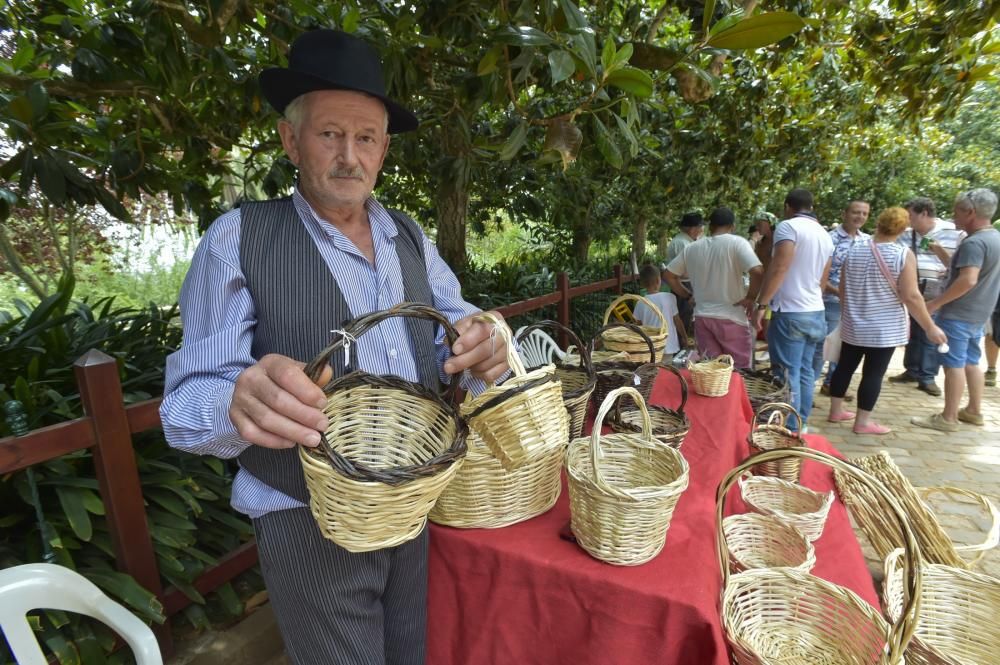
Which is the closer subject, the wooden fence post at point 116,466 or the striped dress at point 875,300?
the wooden fence post at point 116,466

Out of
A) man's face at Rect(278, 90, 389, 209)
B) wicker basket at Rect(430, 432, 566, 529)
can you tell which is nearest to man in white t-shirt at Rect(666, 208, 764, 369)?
wicker basket at Rect(430, 432, 566, 529)

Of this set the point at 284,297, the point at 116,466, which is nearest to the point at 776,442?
the point at 284,297

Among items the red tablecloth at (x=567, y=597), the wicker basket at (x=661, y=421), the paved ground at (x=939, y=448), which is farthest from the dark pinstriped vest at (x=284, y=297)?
the paved ground at (x=939, y=448)

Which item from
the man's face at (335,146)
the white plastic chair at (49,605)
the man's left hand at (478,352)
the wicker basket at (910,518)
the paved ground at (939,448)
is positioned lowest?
the paved ground at (939,448)

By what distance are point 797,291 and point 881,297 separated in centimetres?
62

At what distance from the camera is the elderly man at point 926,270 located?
4602 millimetres

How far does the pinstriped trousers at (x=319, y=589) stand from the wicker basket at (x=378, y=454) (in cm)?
22

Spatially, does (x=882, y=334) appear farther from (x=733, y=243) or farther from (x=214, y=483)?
(x=214, y=483)

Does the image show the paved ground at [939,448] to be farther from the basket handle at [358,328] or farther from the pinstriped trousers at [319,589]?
the basket handle at [358,328]

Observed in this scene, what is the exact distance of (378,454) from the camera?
122 centimetres

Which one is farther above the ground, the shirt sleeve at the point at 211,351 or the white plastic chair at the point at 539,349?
the shirt sleeve at the point at 211,351

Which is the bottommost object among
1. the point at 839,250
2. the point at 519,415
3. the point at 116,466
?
the point at 116,466

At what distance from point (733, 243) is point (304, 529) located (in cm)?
390

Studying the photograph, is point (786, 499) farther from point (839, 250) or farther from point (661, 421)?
point (839, 250)
